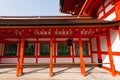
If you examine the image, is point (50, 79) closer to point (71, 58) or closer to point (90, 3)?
point (71, 58)

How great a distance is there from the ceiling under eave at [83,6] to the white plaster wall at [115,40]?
9.18ft

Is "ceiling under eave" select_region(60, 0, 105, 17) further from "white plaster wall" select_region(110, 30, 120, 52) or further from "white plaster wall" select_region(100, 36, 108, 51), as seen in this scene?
"white plaster wall" select_region(110, 30, 120, 52)

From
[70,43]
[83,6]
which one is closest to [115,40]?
[70,43]

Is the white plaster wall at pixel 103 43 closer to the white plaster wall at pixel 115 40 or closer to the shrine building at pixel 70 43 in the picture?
the shrine building at pixel 70 43

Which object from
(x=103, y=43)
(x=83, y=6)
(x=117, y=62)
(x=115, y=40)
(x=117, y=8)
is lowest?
(x=117, y=62)

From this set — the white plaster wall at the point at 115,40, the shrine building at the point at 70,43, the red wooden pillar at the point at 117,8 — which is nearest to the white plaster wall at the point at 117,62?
the shrine building at the point at 70,43

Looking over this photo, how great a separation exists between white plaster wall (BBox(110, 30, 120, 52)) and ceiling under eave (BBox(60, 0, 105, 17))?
2797mm

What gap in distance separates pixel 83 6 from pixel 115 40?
193 inches

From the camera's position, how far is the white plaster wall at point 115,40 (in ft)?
22.8

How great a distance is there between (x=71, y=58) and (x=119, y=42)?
5192 mm

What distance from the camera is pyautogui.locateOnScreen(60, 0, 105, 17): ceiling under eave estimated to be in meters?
9.49

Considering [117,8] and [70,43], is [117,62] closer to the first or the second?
[117,8]

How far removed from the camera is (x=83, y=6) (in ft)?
35.6

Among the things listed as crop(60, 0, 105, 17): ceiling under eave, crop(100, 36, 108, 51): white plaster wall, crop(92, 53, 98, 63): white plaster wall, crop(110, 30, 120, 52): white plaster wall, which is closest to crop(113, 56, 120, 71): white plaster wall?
crop(110, 30, 120, 52): white plaster wall
